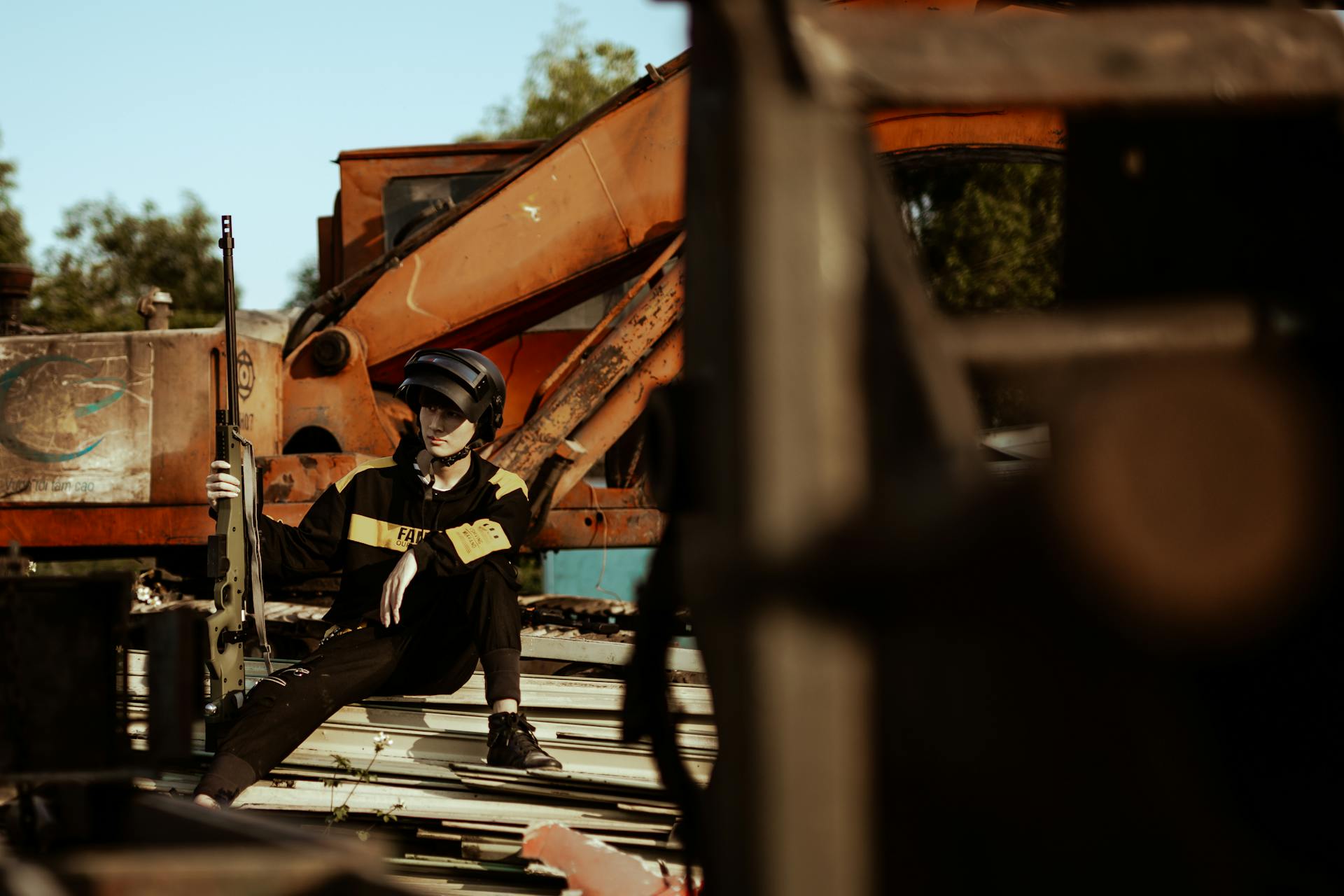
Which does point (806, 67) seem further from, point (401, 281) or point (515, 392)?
point (515, 392)

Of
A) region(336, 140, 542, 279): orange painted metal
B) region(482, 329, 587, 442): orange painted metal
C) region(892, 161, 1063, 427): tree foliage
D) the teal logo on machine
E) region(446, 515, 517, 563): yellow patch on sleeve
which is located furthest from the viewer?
region(892, 161, 1063, 427): tree foliage

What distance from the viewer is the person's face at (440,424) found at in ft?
15.4

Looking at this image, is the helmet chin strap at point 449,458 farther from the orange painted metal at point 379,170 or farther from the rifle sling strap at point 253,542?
the orange painted metal at point 379,170

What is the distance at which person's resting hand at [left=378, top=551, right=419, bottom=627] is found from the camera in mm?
4273

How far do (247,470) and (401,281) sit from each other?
7.71 ft

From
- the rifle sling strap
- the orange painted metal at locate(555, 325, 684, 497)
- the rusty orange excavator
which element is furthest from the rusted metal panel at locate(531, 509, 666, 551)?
the rifle sling strap

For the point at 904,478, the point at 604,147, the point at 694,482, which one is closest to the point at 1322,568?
the point at 904,478

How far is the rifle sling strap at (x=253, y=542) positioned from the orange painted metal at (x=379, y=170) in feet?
12.1

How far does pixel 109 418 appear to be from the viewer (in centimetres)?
615

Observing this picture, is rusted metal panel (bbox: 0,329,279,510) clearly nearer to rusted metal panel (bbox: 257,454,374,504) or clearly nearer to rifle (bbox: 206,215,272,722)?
rusted metal panel (bbox: 257,454,374,504)

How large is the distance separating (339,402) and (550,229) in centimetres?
142

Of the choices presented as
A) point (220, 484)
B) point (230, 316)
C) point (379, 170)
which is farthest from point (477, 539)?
point (379, 170)

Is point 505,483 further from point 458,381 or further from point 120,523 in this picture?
point 120,523

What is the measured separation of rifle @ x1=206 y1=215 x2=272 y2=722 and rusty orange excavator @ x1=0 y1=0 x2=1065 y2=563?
1.53 m
